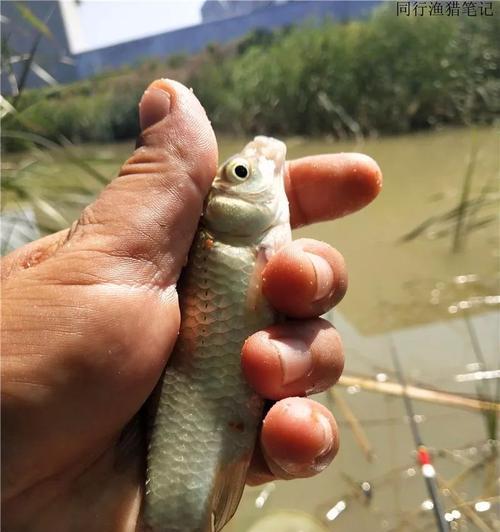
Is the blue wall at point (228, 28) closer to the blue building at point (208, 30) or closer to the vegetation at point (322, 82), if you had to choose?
the blue building at point (208, 30)

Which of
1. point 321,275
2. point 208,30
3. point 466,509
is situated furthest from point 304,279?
point 208,30

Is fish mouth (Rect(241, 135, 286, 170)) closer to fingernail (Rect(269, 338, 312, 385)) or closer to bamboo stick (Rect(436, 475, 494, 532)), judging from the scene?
fingernail (Rect(269, 338, 312, 385))

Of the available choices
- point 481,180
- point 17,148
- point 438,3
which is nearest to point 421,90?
point 481,180

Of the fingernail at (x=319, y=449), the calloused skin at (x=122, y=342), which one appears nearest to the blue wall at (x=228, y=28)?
the calloused skin at (x=122, y=342)

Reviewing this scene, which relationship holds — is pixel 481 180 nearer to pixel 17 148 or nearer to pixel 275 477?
pixel 17 148

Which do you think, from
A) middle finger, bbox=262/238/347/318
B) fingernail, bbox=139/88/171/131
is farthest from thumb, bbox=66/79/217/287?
middle finger, bbox=262/238/347/318
